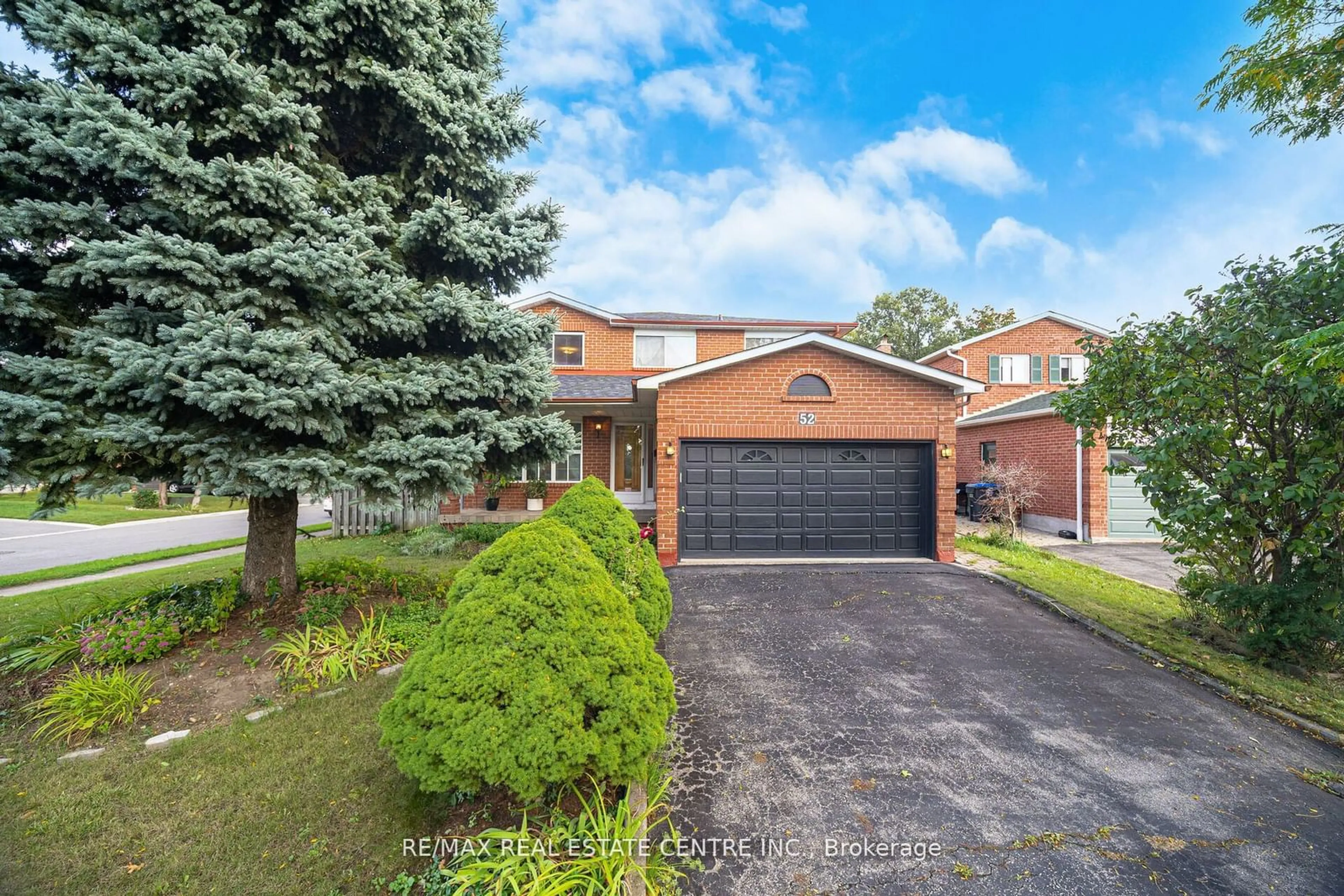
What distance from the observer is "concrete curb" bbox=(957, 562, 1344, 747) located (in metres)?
3.69

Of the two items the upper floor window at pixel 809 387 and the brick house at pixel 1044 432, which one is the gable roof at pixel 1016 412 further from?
the upper floor window at pixel 809 387

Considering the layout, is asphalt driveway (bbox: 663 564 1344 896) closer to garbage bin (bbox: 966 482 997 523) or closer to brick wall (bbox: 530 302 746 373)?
garbage bin (bbox: 966 482 997 523)

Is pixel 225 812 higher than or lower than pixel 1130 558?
lower

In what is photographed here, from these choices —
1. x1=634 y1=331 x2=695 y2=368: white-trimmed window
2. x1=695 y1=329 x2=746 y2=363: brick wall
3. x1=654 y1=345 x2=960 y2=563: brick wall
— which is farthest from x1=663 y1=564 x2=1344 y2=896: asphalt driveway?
x1=695 y1=329 x2=746 y2=363: brick wall

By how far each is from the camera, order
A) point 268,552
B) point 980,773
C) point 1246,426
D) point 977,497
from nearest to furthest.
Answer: point 980,773
point 1246,426
point 268,552
point 977,497

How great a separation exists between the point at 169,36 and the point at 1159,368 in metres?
9.98

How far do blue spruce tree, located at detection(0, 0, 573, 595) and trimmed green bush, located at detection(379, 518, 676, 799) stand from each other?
2.44 meters

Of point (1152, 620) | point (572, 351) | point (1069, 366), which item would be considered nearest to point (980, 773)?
point (1152, 620)

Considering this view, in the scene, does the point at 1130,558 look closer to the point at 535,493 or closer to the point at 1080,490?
the point at 1080,490

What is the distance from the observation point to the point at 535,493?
12398 mm

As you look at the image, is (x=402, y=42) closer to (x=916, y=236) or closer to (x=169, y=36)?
(x=169, y=36)

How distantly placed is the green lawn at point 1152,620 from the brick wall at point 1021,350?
1129cm

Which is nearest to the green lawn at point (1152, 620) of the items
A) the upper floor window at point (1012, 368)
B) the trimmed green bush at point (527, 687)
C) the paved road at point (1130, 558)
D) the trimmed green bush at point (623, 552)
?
the paved road at point (1130, 558)

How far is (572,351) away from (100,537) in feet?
42.5
